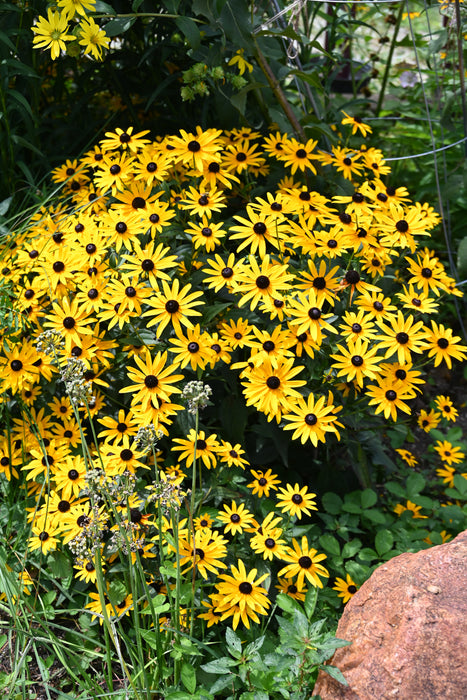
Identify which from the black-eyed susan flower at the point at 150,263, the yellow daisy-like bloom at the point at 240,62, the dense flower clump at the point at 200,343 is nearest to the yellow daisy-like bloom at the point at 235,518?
the dense flower clump at the point at 200,343

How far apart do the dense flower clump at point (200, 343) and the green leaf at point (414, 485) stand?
243 millimetres

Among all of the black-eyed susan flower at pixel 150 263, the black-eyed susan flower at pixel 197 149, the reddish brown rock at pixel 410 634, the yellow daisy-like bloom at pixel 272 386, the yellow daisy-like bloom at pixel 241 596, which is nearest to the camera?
the reddish brown rock at pixel 410 634

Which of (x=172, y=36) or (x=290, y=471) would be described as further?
(x=172, y=36)

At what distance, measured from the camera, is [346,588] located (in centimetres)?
177

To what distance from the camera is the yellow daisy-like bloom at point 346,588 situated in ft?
5.75

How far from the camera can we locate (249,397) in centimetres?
167

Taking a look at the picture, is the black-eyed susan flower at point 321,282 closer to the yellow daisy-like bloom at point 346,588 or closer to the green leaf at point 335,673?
the yellow daisy-like bloom at point 346,588

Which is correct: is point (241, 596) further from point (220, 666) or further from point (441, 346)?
point (441, 346)

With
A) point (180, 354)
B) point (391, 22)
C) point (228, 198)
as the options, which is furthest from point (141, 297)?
point (391, 22)

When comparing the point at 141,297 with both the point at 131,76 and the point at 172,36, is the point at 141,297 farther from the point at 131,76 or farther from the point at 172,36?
the point at 131,76

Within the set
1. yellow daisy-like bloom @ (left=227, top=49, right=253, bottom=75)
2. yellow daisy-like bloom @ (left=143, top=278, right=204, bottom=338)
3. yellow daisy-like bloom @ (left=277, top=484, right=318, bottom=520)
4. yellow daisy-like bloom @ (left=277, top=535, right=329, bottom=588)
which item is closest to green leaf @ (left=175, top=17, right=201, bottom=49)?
yellow daisy-like bloom @ (left=227, top=49, right=253, bottom=75)

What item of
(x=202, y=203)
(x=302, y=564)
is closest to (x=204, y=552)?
(x=302, y=564)

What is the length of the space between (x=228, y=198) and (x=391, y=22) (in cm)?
199

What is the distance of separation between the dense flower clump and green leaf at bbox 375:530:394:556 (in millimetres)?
140
